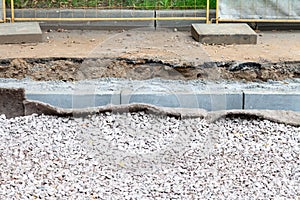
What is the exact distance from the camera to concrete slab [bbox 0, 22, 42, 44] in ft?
24.2

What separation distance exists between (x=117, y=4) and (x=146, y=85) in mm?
2745

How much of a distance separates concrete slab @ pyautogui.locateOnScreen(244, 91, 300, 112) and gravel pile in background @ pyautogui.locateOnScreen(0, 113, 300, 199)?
42 cm

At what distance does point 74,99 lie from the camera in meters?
6.06

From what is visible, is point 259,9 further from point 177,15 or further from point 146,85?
point 146,85

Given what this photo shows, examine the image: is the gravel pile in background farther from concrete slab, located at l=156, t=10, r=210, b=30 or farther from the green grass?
the green grass

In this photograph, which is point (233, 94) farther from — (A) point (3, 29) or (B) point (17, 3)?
(B) point (17, 3)

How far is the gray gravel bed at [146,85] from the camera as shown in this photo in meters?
6.29

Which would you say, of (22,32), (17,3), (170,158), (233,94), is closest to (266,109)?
(233,94)

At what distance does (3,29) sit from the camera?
7.67 m

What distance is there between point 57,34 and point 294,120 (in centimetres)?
363

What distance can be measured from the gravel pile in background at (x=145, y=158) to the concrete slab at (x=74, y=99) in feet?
0.96

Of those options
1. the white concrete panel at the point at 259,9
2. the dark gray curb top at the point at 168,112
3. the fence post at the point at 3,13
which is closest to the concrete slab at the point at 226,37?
the white concrete panel at the point at 259,9

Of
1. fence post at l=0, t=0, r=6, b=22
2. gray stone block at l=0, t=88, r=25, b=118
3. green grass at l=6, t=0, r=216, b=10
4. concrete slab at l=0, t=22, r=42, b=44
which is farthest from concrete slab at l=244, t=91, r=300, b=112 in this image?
fence post at l=0, t=0, r=6, b=22

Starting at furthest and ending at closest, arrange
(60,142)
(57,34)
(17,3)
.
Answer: (17,3), (57,34), (60,142)
